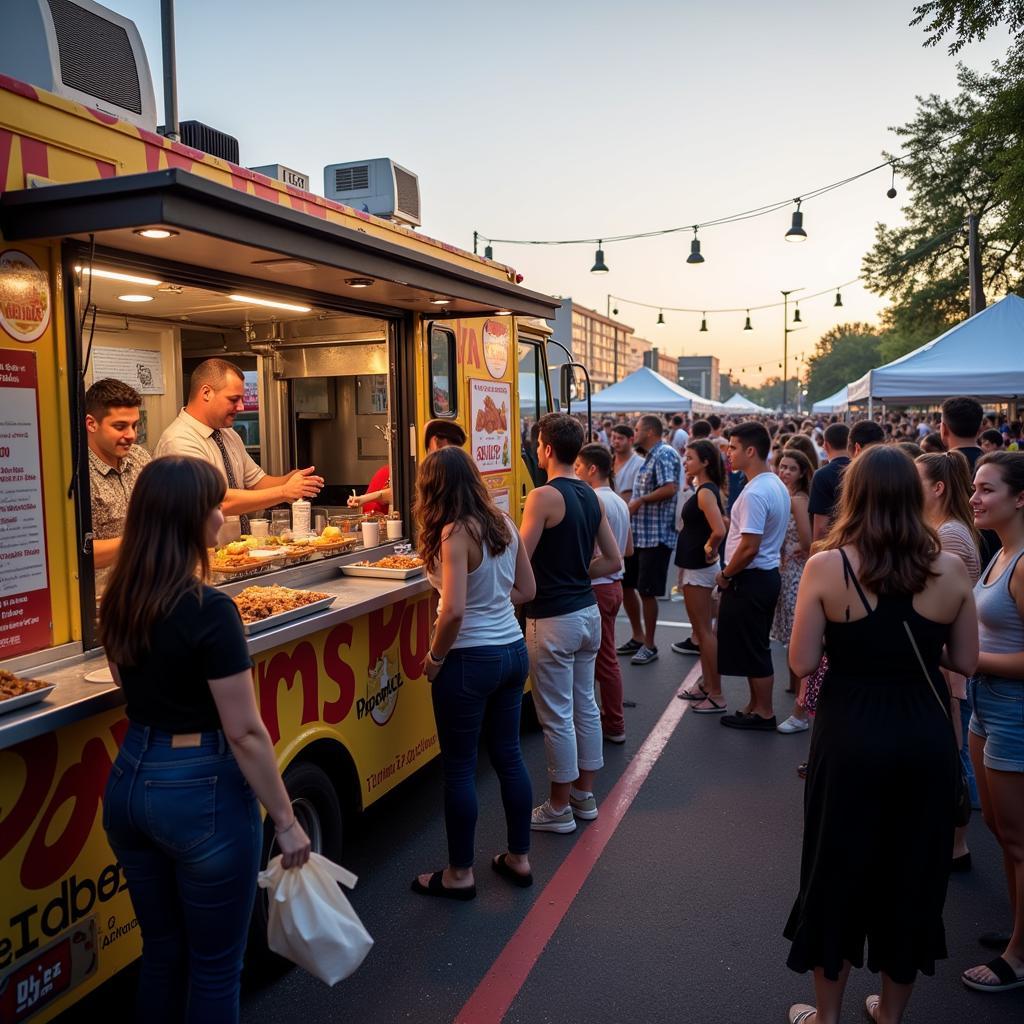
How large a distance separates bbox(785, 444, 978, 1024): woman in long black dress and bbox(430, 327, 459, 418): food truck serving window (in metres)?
2.73

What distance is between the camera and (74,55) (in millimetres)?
3100

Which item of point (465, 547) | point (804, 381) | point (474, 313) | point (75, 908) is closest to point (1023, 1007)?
point (465, 547)

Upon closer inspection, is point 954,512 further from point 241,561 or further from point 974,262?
point 974,262

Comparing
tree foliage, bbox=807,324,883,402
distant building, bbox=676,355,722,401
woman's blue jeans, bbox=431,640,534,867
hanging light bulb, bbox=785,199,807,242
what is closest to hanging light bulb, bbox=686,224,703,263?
hanging light bulb, bbox=785,199,807,242

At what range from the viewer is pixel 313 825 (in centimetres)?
349

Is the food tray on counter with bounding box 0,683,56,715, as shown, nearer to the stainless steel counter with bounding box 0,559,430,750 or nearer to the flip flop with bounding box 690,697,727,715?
the stainless steel counter with bounding box 0,559,430,750

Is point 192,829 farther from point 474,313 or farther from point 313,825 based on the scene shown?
point 474,313

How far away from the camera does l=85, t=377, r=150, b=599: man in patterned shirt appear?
12.0 feet

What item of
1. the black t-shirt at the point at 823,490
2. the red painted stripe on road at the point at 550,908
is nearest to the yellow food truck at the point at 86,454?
the red painted stripe on road at the point at 550,908

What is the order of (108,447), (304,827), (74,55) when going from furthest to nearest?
(108,447) < (304,827) < (74,55)

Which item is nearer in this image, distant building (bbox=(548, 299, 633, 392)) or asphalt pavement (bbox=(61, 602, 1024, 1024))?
asphalt pavement (bbox=(61, 602, 1024, 1024))

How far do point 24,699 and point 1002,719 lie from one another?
3093mm

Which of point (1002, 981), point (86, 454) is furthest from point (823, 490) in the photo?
point (86, 454)

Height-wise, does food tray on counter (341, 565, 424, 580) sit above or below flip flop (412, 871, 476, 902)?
above
